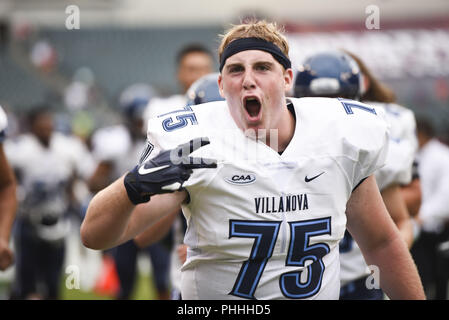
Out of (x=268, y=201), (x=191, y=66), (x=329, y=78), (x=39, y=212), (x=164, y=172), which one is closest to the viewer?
(x=164, y=172)

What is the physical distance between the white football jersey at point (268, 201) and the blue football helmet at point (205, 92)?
949 millimetres

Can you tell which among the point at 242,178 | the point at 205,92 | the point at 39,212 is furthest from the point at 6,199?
the point at 39,212

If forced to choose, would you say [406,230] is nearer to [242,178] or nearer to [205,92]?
[205,92]

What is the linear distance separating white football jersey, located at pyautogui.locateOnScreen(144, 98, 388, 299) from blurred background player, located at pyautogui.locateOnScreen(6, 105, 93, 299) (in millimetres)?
4395

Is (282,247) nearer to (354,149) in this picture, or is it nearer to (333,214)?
(333,214)

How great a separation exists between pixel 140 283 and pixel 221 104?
23.3 ft

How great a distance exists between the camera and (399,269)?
2.62 meters

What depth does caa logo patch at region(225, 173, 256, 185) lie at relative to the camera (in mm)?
2427

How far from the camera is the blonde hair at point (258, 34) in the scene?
2.56 metres

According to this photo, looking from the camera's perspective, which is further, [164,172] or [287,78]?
[287,78]

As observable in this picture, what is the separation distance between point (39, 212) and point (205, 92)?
4167 mm

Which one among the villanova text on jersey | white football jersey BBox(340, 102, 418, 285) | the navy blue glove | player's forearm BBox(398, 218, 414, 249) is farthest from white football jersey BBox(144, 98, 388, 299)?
player's forearm BBox(398, 218, 414, 249)

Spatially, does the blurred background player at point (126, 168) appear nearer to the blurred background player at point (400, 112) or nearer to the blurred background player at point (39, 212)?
the blurred background player at point (39, 212)

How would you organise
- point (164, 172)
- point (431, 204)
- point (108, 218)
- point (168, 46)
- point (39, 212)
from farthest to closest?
1. point (168, 46)
2. point (39, 212)
3. point (431, 204)
4. point (108, 218)
5. point (164, 172)
